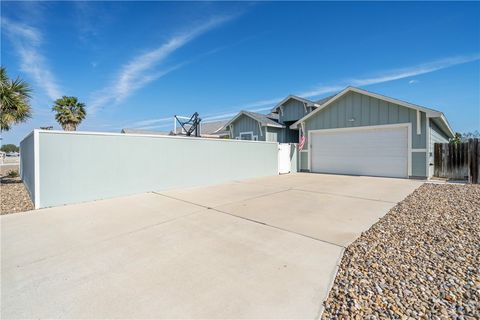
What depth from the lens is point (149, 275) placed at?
2.52 m

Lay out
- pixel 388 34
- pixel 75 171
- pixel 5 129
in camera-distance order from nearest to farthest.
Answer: pixel 75 171 < pixel 5 129 < pixel 388 34

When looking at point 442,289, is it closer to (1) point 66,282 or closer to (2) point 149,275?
(2) point 149,275


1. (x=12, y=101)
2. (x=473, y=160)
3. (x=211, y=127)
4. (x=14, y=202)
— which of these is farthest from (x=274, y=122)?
(x=14, y=202)

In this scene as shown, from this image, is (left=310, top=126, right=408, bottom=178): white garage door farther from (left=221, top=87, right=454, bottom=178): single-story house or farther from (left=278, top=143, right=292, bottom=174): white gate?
(left=278, top=143, right=292, bottom=174): white gate

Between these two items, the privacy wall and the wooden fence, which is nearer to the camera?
the privacy wall

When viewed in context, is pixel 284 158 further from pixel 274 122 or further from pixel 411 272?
pixel 411 272

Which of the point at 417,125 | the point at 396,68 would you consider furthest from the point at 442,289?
the point at 396,68

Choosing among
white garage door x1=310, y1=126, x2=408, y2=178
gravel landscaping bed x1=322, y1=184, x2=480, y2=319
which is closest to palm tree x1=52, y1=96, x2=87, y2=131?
white garage door x1=310, y1=126, x2=408, y2=178

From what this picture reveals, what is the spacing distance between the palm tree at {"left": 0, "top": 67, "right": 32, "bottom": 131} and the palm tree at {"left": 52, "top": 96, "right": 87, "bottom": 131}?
11205 millimetres

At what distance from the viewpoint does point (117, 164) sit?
22.8ft

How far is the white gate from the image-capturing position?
515 inches

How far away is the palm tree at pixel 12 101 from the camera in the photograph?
7.75 meters

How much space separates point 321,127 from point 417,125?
4.37 m

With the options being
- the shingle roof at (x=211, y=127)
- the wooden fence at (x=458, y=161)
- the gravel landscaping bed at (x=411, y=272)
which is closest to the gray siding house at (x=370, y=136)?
the wooden fence at (x=458, y=161)
